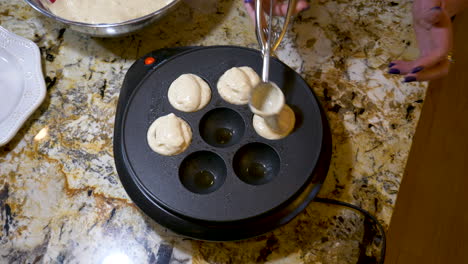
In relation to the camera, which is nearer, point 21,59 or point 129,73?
point 129,73

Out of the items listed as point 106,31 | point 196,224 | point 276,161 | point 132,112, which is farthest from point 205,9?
point 196,224

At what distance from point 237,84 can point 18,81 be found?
27.1 inches

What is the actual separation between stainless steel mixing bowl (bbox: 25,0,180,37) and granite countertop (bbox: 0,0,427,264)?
0.52 ft

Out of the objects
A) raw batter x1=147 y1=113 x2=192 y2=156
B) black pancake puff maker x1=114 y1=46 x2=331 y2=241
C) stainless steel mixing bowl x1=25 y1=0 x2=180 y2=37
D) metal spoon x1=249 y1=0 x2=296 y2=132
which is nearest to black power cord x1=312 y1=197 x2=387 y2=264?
black pancake puff maker x1=114 y1=46 x2=331 y2=241

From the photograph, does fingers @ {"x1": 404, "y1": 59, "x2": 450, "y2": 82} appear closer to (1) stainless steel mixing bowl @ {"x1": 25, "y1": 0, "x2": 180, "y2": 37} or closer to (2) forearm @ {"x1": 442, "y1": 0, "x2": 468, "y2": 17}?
(2) forearm @ {"x1": 442, "y1": 0, "x2": 468, "y2": 17}

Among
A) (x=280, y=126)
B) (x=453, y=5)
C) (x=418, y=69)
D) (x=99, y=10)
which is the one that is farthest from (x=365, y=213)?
(x=99, y=10)

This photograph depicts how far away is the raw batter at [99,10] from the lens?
1.12 metres

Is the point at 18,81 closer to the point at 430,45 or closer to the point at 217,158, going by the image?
the point at 217,158

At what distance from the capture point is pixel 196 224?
783 millimetres

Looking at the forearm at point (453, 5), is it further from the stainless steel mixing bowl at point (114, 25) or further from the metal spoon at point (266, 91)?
the stainless steel mixing bowl at point (114, 25)

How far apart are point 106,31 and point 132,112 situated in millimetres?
269

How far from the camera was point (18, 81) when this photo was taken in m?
1.09

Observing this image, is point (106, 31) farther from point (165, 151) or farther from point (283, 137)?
point (283, 137)

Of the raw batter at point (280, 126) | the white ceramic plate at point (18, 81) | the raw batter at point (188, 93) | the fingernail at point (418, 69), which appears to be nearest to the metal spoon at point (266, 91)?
the raw batter at point (280, 126)
